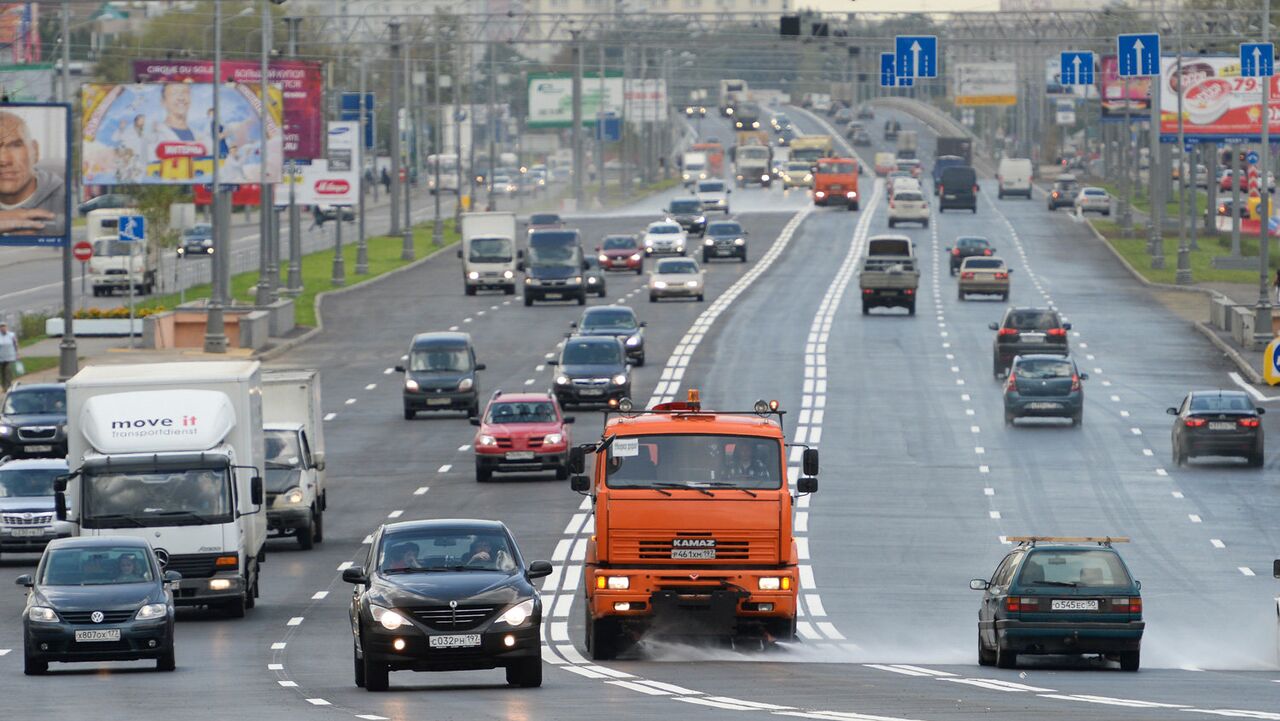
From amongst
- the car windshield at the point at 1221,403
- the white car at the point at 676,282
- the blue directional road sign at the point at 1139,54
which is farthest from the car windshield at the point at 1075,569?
the blue directional road sign at the point at 1139,54

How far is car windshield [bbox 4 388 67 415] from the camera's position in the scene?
47125mm

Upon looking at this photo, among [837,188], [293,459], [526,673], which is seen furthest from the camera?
[837,188]

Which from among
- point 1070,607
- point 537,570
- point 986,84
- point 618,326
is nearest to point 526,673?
point 537,570

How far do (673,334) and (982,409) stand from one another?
53.1 feet

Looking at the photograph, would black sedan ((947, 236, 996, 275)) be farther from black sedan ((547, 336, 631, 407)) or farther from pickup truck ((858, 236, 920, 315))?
black sedan ((547, 336, 631, 407))

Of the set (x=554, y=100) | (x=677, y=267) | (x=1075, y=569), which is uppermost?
(x=554, y=100)

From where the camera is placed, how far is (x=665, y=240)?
94062 millimetres

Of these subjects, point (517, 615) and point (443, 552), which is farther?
point (443, 552)

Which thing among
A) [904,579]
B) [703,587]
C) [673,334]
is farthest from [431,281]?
[703,587]

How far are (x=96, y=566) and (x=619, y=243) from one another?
221ft

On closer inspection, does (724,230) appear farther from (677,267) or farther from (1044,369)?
(1044,369)

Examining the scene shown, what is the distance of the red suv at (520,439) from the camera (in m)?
42.3

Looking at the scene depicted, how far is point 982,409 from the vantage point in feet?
174

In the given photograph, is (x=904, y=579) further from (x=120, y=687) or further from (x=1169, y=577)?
(x=120, y=687)
